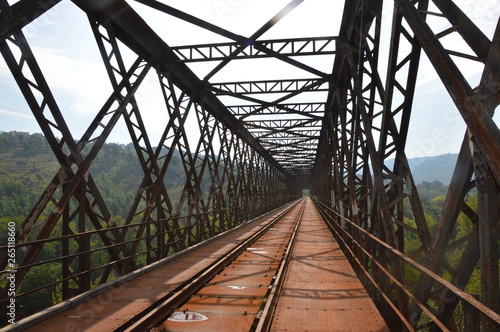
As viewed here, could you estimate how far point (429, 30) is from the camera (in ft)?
11.6

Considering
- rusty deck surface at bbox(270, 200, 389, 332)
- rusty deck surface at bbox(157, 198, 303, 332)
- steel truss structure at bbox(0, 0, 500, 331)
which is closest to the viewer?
steel truss structure at bbox(0, 0, 500, 331)

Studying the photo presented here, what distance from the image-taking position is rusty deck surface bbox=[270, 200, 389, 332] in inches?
185

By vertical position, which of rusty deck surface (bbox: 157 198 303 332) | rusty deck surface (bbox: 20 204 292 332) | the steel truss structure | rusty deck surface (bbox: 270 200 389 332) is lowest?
rusty deck surface (bbox: 157 198 303 332)

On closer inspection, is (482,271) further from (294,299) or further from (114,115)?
(114,115)

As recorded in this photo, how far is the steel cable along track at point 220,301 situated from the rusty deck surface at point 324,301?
286 millimetres

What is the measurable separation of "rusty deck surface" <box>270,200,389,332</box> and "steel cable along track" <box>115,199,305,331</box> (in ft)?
0.94

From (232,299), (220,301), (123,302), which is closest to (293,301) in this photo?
(232,299)

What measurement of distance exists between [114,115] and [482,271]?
7.04 m

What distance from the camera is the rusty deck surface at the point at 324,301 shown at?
469 centimetres

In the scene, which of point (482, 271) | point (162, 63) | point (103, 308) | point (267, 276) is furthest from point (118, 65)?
point (482, 271)

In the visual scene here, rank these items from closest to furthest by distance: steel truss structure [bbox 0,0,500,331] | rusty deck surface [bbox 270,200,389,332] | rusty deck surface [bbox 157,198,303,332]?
steel truss structure [bbox 0,0,500,331], rusty deck surface [bbox 270,200,389,332], rusty deck surface [bbox 157,198,303,332]

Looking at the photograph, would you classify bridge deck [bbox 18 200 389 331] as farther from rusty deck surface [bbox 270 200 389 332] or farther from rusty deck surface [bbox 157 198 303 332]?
rusty deck surface [bbox 157 198 303 332]

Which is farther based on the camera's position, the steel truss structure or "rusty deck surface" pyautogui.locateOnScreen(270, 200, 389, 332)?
"rusty deck surface" pyautogui.locateOnScreen(270, 200, 389, 332)

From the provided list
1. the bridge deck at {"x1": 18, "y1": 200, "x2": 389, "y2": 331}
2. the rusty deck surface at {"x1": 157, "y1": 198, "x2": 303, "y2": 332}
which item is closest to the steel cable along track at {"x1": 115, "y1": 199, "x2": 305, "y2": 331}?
the rusty deck surface at {"x1": 157, "y1": 198, "x2": 303, "y2": 332}
